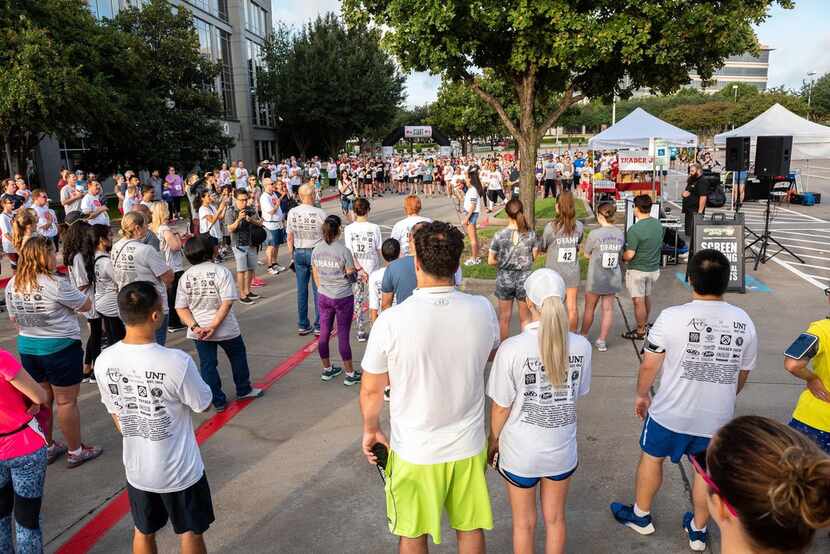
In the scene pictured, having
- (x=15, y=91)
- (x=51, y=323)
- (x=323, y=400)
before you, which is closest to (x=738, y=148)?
(x=323, y=400)

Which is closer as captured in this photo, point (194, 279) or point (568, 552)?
point (568, 552)

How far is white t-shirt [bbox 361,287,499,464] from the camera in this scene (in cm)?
277

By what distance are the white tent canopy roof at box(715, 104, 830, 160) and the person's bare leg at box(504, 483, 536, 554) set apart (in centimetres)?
1660

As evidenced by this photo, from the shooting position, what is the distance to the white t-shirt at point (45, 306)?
4520mm

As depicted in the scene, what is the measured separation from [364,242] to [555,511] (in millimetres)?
4486

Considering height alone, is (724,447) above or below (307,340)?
above

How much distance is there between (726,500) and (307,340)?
6821 mm

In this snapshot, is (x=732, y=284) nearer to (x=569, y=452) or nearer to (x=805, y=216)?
(x=569, y=452)

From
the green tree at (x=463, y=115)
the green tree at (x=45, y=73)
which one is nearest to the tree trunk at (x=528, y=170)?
the green tree at (x=45, y=73)

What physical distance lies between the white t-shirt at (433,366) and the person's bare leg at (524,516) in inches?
16.7

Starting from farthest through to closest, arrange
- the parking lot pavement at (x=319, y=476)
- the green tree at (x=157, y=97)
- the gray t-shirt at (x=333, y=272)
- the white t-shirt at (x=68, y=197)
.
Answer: the green tree at (x=157, y=97)
the white t-shirt at (x=68, y=197)
the gray t-shirt at (x=333, y=272)
the parking lot pavement at (x=319, y=476)

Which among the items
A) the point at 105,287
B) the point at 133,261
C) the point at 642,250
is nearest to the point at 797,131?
the point at 642,250

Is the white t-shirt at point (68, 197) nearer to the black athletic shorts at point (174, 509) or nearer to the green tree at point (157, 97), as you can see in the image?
the green tree at point (157, 97)

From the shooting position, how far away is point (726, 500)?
→ 1.53m
